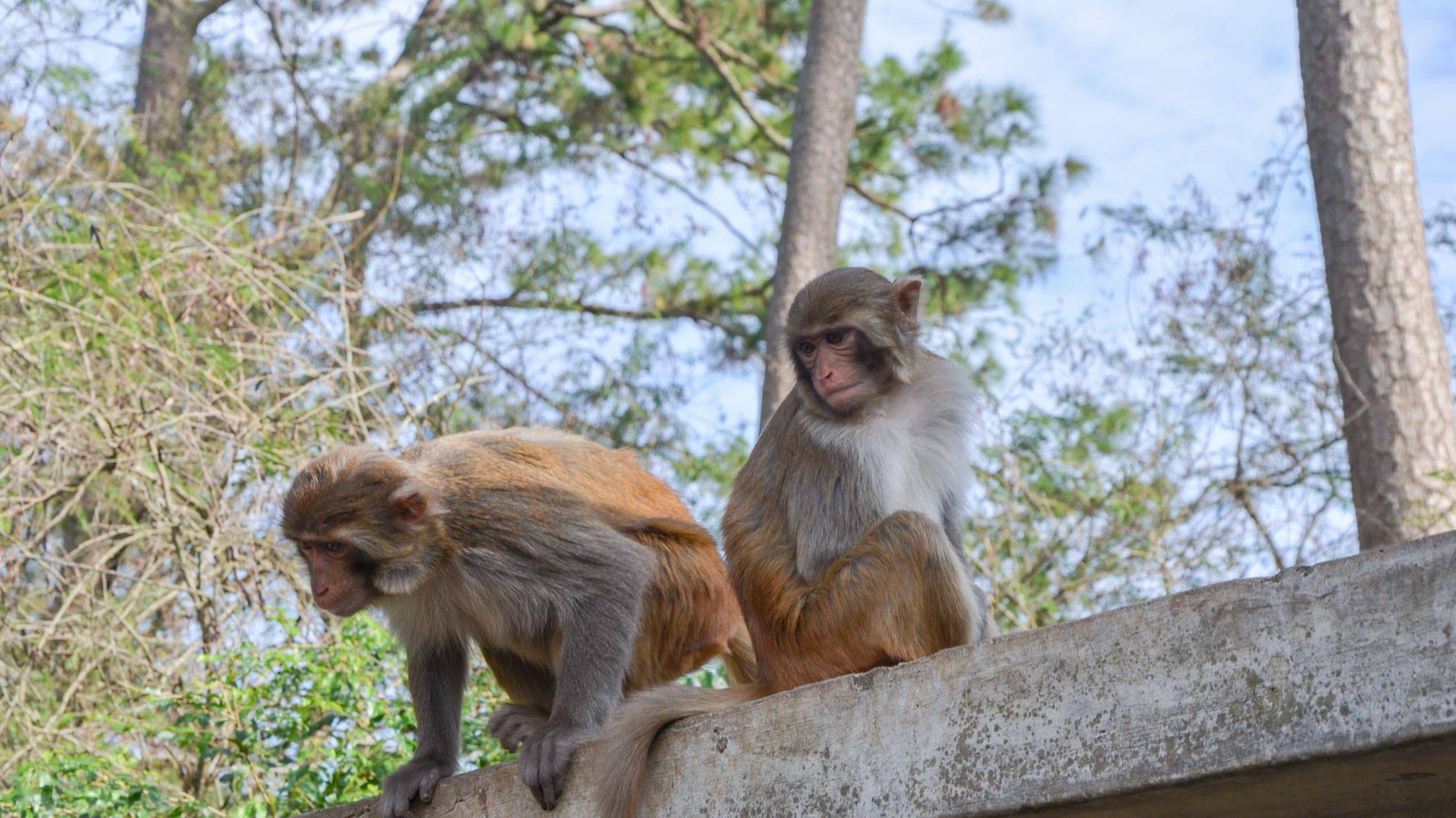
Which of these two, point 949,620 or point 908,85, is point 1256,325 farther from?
point 949,620

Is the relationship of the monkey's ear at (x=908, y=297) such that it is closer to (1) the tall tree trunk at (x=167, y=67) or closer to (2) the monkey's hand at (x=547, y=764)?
(2) the monkey's hand at (x=547, y=764)

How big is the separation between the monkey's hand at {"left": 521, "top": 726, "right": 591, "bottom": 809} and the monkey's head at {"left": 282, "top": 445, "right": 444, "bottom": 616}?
0.80m

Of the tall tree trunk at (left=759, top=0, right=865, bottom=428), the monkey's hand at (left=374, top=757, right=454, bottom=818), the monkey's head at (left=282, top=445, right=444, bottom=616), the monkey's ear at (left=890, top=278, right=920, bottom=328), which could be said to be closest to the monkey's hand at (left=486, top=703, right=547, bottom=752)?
the monkey's hand at (left=374, top=757, right=454, bottom=818)

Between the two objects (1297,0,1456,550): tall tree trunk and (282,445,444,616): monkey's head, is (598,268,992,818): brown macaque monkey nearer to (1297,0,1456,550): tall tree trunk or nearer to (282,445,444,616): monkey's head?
(282,445,444,616): monkey's head

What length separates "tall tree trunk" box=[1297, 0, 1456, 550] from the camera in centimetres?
717

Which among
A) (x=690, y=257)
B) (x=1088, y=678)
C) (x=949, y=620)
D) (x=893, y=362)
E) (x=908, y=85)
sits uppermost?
(x=908, y=85)

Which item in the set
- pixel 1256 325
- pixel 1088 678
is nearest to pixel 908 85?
pixel 1256 325

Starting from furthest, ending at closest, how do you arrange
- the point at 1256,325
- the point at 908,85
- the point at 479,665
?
the point at 908,85
the point at 1256,325
the point at 479,665

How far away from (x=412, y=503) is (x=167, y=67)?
8.90 metres

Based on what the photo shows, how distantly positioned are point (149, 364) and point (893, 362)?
15.6 feet

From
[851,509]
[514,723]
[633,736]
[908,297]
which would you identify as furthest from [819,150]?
[633,736]

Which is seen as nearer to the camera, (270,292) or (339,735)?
(339,735)

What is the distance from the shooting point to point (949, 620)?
12.1 ft

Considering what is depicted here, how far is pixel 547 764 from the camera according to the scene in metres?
3.77
